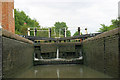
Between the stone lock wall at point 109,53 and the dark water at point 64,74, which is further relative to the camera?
the dark water at point 64,74

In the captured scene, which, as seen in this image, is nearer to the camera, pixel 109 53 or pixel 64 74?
pixel 109 53

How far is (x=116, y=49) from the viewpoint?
329 centimetres

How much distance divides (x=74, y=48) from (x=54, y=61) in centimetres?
132

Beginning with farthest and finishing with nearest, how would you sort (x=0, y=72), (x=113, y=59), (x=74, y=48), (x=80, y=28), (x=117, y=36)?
1. (x=80, y=28)
2. (x=74, y=48)
3. (x=113, y=59)
4. (x=117, y=36)
5. (x=0, y=72)

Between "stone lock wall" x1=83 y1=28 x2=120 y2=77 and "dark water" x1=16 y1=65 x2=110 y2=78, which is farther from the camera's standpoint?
"dark water" x1=16 y1=65 x2=110 y2=78

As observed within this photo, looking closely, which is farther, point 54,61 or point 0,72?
point 54,61

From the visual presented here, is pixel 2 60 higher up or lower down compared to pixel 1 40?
lower down

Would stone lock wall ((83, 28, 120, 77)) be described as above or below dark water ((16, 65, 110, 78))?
above

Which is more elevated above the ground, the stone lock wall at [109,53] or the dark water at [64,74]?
the stone lock wall at [109,53]

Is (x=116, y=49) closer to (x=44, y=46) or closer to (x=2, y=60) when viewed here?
(x=2, y=60)

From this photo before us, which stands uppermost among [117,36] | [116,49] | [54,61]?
[117,36]

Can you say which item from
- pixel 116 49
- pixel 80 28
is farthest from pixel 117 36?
pixel 80 28

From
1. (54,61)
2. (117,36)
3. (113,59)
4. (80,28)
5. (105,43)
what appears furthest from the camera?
(80,28)

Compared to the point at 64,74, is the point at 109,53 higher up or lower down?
higher up
